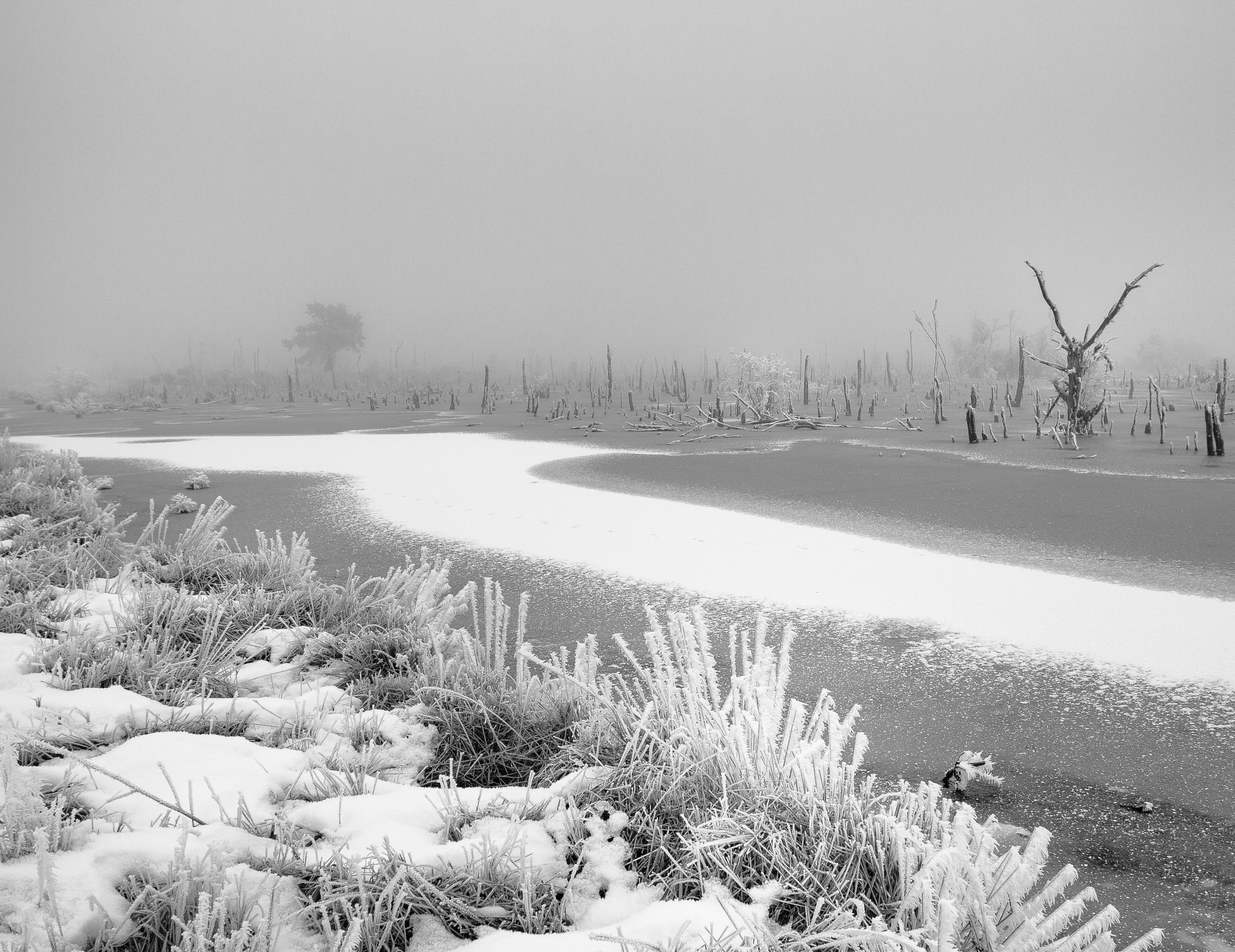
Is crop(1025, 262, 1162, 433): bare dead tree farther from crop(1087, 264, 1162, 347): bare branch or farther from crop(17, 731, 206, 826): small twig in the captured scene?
crop(17, 731, 206, 826): small twig

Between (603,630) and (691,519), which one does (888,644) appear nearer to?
(603,630)

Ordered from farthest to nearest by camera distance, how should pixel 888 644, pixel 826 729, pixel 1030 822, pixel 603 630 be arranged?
1. pixel 603 630
2. pixel 888 644
3. pixel 826 729
4. pixel 1030 822

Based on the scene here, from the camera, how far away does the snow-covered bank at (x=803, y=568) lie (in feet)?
14.4

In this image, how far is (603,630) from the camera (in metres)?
4.80

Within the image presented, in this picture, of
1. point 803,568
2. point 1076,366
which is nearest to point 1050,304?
point 1076,366

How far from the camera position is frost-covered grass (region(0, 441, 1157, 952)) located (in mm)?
1832

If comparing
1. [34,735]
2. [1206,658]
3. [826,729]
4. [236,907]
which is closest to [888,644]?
[826,729]

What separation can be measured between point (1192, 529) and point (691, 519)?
173 inches

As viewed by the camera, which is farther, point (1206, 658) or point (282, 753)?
point (1206, 658)

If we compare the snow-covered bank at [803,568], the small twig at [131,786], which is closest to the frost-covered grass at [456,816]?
the small twig at [131,786]

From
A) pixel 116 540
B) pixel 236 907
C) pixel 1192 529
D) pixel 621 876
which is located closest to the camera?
pixel 236 907

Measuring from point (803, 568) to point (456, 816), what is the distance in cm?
415

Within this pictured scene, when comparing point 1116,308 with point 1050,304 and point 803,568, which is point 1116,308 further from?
point 803,568

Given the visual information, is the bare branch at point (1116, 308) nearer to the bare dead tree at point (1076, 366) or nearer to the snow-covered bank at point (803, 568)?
the bare dead tree at point (1076, 366)
